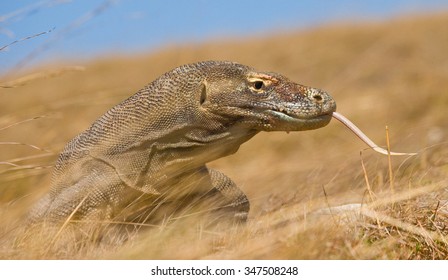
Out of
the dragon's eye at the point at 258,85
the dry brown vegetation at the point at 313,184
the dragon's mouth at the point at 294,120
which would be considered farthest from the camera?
the dragon's eye at the point at 258,85

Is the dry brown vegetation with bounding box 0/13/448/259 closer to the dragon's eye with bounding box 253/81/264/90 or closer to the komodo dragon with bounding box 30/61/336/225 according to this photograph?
the komodo dragon with bounding box 30/61/336/225

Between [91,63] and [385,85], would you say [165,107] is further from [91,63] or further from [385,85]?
[91,63]

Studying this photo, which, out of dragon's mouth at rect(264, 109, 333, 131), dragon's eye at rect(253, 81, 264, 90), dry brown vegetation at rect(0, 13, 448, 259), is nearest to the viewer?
dry brown vegetation at rect(0, 13, 448, 259)

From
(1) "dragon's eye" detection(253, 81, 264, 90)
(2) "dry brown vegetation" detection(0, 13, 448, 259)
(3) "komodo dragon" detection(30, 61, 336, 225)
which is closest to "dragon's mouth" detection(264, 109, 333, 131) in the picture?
(3) "komodo dragon" detection(30, 61, 336, 225)

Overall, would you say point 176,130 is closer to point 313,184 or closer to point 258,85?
point 258,85

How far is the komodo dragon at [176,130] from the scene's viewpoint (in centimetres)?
464

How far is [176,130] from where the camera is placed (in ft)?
15.5

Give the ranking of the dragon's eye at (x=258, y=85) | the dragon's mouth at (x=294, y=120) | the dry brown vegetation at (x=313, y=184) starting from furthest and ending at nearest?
the dragon's eye at (x=258, y=85) → the dragon's mouth at (x=294, y=120) → the dry brown vegetation at (x=313, y=184)

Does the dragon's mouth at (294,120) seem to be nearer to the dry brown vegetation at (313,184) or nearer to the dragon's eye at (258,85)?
the dragon's eye at (258,85)

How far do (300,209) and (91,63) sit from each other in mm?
12078

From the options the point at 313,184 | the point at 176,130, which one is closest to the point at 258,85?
the point at 176,130

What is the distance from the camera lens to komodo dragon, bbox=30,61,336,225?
4.64 metres

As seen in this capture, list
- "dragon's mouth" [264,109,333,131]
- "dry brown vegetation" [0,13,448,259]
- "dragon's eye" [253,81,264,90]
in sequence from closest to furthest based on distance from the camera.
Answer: "dry brown vegetation" [0,13,448,259]
"dragon's mouth" [264,109,333,131]
"dragon's eye" [253,81,264,90]

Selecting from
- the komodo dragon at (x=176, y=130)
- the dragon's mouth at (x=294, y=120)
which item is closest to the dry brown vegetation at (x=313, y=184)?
the komodo dragon at (x=176, y=130)
